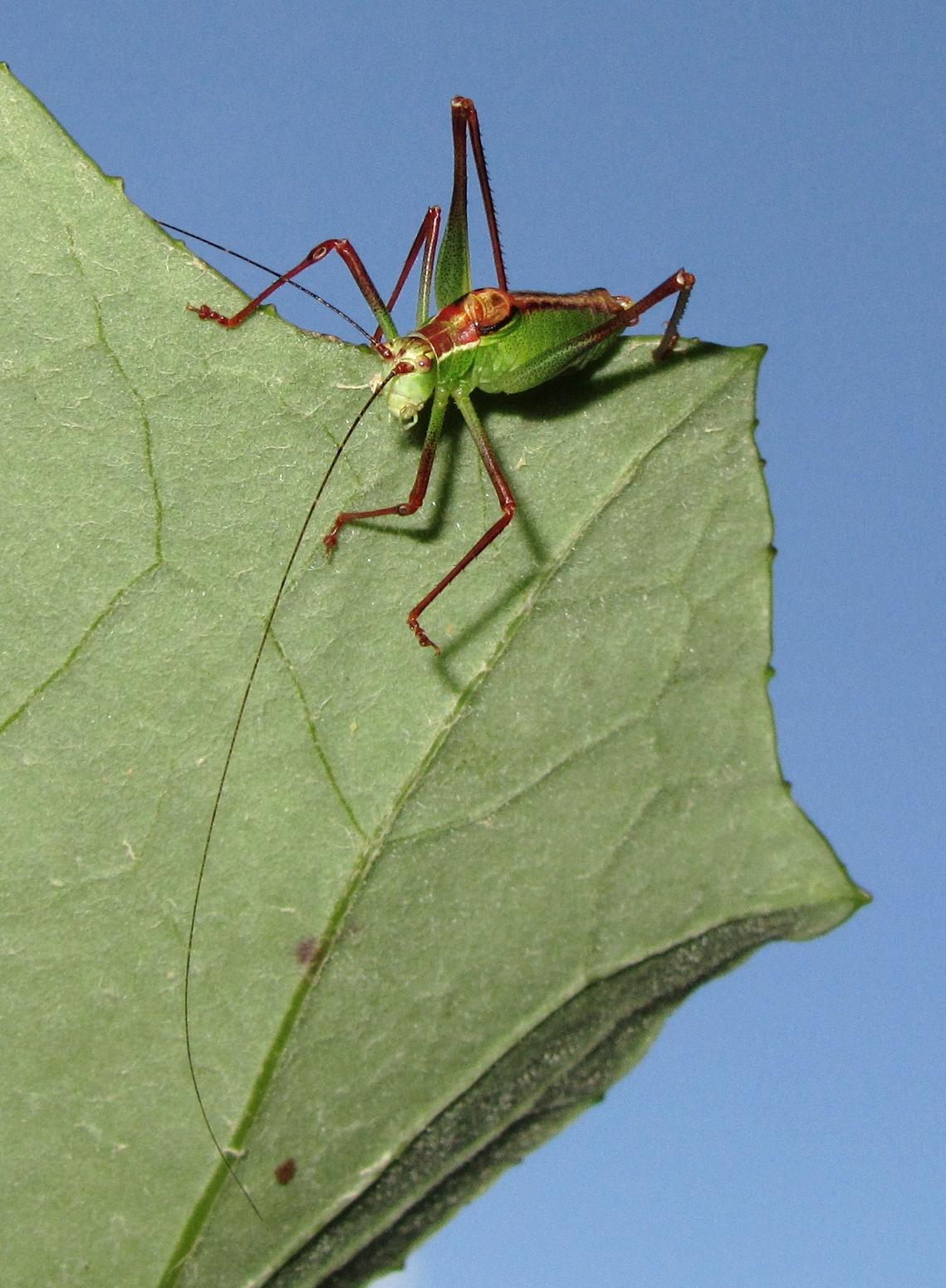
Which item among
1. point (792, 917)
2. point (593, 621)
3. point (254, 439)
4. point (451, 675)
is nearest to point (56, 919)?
point (451, 675)

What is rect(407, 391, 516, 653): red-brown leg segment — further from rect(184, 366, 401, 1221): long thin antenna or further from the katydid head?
rect(184, 366, 401, 1221): long thin antenna

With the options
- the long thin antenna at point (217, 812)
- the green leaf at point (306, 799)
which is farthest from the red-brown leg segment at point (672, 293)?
the long thin antenna at point (217, 812)

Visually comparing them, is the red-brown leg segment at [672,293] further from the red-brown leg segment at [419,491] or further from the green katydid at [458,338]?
the red-brown leg segment at [419,491]

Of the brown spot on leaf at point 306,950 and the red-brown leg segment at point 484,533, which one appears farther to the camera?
the red-brown leg segment at point 484,533

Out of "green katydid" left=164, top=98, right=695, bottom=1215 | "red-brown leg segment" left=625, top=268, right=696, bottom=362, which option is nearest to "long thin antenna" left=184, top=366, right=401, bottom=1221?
"green katydid" left=164, top=98, right=695, bottom=1215

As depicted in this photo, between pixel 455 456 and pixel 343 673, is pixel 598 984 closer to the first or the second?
pixel 343 673

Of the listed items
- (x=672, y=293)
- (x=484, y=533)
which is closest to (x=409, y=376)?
(x=484, y=533)
